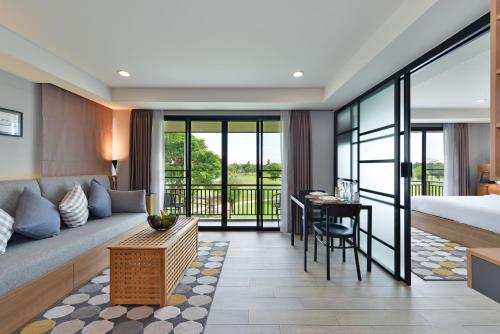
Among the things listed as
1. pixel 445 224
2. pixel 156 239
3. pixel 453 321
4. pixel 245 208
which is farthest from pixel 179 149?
pixel 445 224

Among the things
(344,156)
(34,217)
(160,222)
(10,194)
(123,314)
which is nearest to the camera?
(123,314)

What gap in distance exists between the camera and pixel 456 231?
392 cm

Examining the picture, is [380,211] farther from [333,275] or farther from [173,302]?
[173,302]

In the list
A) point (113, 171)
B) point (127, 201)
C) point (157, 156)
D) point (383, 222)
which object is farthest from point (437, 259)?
point (113, 171)

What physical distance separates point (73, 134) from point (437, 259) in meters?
5.28

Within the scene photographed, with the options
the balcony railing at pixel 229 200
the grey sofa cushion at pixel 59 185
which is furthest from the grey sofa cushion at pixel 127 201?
the balcony railing at pixel 229 200

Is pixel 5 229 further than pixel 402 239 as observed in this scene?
No

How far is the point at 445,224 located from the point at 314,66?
3427mm

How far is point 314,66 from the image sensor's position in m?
3.13

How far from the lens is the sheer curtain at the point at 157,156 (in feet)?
14.8

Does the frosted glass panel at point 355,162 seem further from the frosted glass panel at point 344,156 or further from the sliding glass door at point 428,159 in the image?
the sliding glass door at point 428,159

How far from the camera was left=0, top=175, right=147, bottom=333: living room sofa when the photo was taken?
1.77m

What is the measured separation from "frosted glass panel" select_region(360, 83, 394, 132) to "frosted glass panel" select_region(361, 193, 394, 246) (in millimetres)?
994

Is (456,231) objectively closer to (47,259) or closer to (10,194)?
(47,259)
